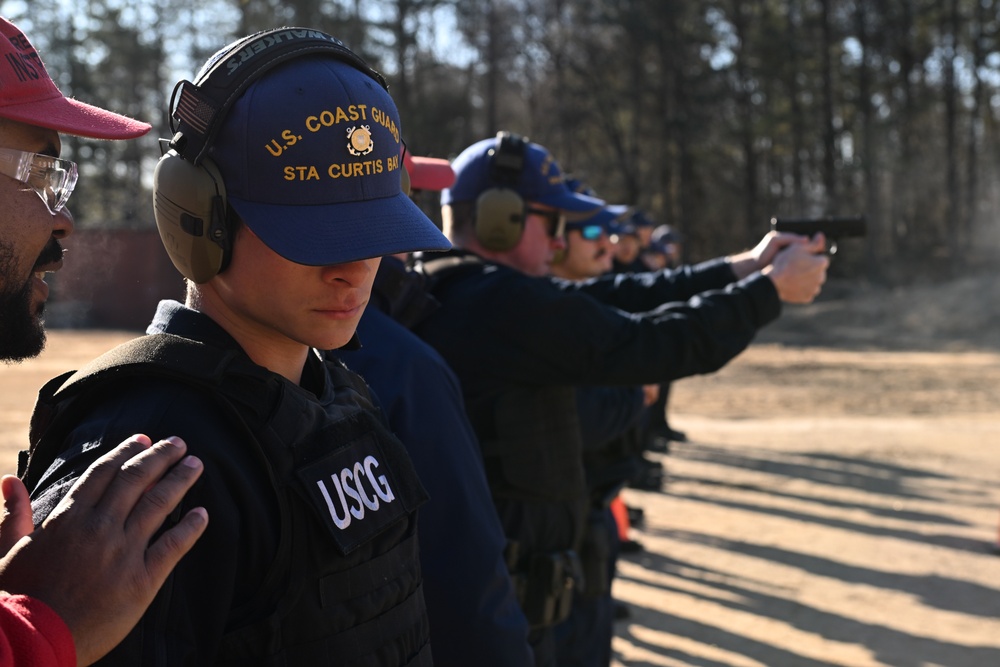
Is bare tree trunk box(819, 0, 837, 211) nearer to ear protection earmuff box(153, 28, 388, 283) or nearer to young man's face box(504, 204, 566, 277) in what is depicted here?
young man's face box(504, 204, 566, 277)

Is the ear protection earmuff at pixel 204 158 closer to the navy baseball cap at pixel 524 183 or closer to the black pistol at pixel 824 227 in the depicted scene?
the navy baseball cap at pixel 524 183

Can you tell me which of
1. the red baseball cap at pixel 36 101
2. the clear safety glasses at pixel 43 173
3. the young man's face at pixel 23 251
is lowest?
the young man's face at pixel 23 251

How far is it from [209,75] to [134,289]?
35.4 m

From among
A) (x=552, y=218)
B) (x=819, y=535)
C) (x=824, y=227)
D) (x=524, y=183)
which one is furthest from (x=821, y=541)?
(x=524, y=183)

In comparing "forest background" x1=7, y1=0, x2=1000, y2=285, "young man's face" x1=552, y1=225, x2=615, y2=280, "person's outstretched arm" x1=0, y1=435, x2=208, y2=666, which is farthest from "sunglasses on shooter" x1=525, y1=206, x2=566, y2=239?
"forest background" x1=7, y1=0, x2=1000, y2=285

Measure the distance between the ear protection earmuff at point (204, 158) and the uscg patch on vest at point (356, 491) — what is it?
396mm

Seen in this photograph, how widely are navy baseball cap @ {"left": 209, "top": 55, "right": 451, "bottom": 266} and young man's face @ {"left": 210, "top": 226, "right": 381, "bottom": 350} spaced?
0.08 m

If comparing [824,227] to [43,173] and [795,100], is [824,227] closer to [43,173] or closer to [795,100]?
[43,173]

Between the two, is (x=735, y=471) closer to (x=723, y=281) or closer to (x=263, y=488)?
(x=723, y=281)

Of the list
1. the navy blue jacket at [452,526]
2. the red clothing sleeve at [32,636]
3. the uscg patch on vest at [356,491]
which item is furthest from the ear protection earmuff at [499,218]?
the red clothing sleeve at [32,636]

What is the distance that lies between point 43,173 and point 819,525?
8.50 m

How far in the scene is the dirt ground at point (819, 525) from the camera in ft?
21.8

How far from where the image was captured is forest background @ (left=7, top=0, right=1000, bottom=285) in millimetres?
39406

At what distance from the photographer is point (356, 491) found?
1.95 m
